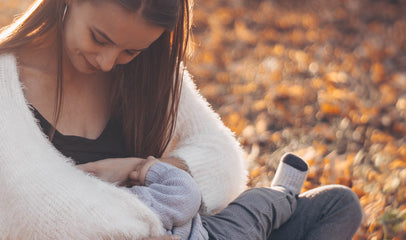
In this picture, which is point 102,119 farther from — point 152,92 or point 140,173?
point 140,173

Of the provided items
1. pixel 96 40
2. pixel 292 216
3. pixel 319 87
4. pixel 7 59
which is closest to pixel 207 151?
pixel 292 216

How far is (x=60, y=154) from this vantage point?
1.85 m

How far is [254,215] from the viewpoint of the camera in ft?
6.87

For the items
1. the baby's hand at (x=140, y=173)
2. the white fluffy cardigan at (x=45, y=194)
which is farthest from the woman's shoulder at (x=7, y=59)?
the baby's hand at (x=140, y=173)

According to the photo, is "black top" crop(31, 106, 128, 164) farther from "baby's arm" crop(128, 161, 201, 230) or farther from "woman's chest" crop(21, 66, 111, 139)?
"baby's arm" crop(128, 161, 201, 230)

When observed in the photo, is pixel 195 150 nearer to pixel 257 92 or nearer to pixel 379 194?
pixel 379 194

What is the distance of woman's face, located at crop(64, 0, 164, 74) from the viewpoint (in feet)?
5.87

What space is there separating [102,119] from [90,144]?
16 centimetres

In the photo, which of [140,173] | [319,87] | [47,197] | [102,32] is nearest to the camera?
[47,197]

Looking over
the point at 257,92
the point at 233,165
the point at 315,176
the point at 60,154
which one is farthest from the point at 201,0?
the point at 60,154

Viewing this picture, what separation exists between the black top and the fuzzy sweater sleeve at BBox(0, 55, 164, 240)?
143 mm

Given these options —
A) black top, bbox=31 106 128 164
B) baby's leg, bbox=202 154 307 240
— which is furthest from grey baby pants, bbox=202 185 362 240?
black top, bbox=31 106 128 164

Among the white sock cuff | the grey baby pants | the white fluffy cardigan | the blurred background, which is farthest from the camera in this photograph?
the blurred background

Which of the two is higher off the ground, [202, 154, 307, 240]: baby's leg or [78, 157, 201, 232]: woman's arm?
[78, 157, 201, 232]: woman's arm
